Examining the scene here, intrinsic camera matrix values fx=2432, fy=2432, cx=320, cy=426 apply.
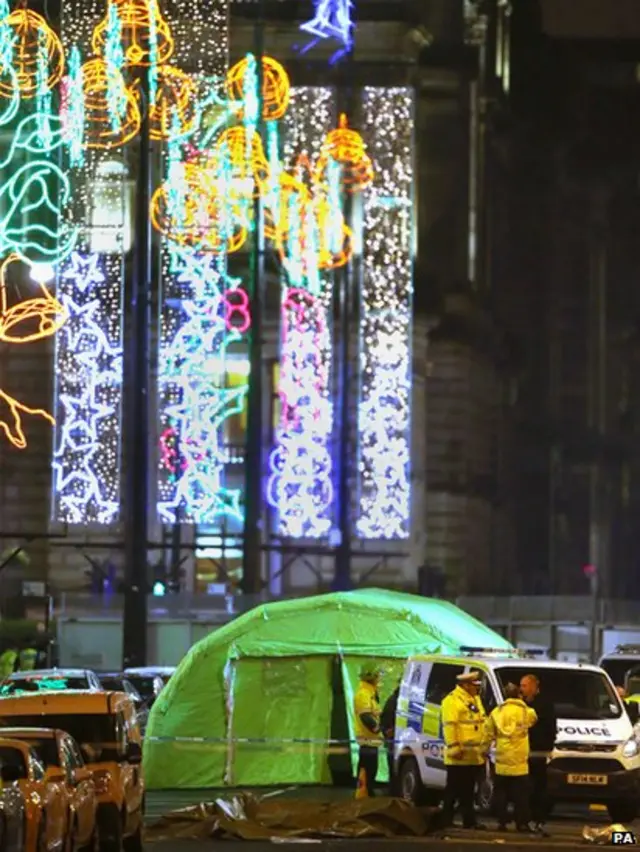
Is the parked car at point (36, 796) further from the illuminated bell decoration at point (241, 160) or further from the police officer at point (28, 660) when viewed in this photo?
the illuminated bell decoration at point (241, 160)

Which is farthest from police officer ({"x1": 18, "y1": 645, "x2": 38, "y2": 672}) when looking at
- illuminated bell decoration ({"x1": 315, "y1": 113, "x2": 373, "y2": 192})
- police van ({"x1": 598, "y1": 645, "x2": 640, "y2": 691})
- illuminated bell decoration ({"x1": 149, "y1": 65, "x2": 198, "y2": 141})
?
illuminated bell decoration ({"x1": 315, "y1": 113, "x2": 373, "y2": 192})

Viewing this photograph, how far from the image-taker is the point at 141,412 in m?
35.6

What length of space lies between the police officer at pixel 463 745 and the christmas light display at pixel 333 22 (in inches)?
1181

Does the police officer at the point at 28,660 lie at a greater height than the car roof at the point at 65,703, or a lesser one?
lesser

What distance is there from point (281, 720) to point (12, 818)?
14.9 metres

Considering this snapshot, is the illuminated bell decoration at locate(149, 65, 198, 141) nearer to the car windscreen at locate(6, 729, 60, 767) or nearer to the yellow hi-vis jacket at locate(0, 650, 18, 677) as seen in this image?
the yellow hi-vis jacket at locate(0, 650, 18, 677)

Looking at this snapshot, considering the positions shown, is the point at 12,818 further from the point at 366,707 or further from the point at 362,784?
the point at 366,707

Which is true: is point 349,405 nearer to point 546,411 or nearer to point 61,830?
point 546,411

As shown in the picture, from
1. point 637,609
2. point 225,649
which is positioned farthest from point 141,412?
point 637,609

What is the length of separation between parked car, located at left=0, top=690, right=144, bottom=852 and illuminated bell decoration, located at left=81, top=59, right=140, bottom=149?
19441 millimetres

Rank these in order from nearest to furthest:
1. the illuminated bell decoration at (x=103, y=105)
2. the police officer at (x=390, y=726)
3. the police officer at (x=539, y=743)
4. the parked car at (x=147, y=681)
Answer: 1. the police officer at (x=539, y=743)
2. the police officer at (x=390, y=726)
3. the parked car at (x=147, y=681)
4. the illuminated bell decoration at (x=103, y=105)

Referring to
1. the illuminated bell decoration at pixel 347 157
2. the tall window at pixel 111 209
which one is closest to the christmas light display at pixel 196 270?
the tall window at pixel 111 209

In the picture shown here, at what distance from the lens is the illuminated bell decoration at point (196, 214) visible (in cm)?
4328

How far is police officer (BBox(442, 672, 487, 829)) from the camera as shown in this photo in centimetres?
2250
